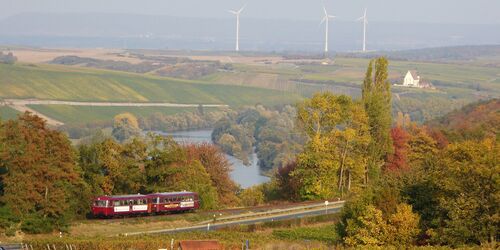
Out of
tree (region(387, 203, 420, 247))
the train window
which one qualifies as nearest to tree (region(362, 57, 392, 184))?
the train window

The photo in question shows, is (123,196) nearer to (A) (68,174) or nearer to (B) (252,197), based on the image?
(A) (68,174)

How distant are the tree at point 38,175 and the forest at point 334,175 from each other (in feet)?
0.17

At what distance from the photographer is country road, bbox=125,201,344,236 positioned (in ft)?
162

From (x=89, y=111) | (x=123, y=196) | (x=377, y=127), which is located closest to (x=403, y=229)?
(x=123, y=196)

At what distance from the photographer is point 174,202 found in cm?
5597

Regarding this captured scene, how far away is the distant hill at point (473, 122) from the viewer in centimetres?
7938

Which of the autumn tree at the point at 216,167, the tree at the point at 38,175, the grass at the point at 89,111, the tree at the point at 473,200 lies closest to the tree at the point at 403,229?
the tree at the point at 473,200

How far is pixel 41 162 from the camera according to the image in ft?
164

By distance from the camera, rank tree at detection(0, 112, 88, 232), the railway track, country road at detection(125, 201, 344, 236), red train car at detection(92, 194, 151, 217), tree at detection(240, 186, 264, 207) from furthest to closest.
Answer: tree at detection(240, 186, 264, 207)
the railway track
red train car at detection(92, 194, 151, 217)
country road at detection(125, 201, 344, 236)
tree at detection(0, 112, 88, 232)

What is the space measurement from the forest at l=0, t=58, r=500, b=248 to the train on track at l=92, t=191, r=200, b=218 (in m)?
1.29

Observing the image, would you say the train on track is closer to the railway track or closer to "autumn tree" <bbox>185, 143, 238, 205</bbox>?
the railway track

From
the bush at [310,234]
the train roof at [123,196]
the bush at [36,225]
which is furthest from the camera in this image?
the train roof at [123,196]

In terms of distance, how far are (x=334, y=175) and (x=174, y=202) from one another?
1306cm

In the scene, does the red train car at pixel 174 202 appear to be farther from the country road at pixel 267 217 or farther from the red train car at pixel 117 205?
the country road at pixel 267 217
